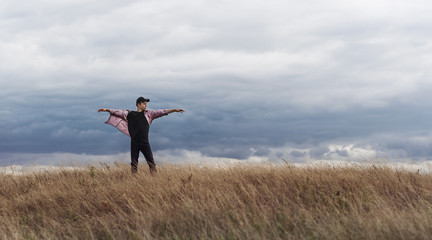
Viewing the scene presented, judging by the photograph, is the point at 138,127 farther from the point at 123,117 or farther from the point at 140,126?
the point at 123,117

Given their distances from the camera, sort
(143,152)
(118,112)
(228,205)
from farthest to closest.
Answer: (118,112) < (143,152) < (228,205)

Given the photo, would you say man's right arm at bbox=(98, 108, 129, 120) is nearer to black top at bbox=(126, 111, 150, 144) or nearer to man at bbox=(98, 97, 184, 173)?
man at bbox=(98, 97, 184, 173)

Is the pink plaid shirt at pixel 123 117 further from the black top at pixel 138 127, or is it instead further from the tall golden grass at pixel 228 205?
the tall golden grass at pixel 228 205

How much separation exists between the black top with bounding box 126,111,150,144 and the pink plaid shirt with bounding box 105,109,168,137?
16 cm

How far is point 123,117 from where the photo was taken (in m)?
12.0

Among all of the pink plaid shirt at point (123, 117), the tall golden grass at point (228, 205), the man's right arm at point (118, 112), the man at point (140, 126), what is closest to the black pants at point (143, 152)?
the man at point (140, 126)

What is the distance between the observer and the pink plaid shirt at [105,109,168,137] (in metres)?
11.7

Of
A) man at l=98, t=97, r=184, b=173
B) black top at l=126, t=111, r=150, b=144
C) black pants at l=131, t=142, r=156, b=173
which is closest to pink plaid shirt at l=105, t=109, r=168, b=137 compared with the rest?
man at l=98, t=97, r=184, b=173

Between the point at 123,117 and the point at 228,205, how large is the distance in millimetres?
4970

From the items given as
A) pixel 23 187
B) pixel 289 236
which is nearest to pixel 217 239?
pixel 289 236

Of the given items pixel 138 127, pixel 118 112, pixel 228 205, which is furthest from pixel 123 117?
pixel 228 205

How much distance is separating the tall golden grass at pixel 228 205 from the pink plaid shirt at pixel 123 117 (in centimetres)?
132

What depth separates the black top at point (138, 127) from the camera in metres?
11.5

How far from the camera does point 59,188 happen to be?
11250mm
